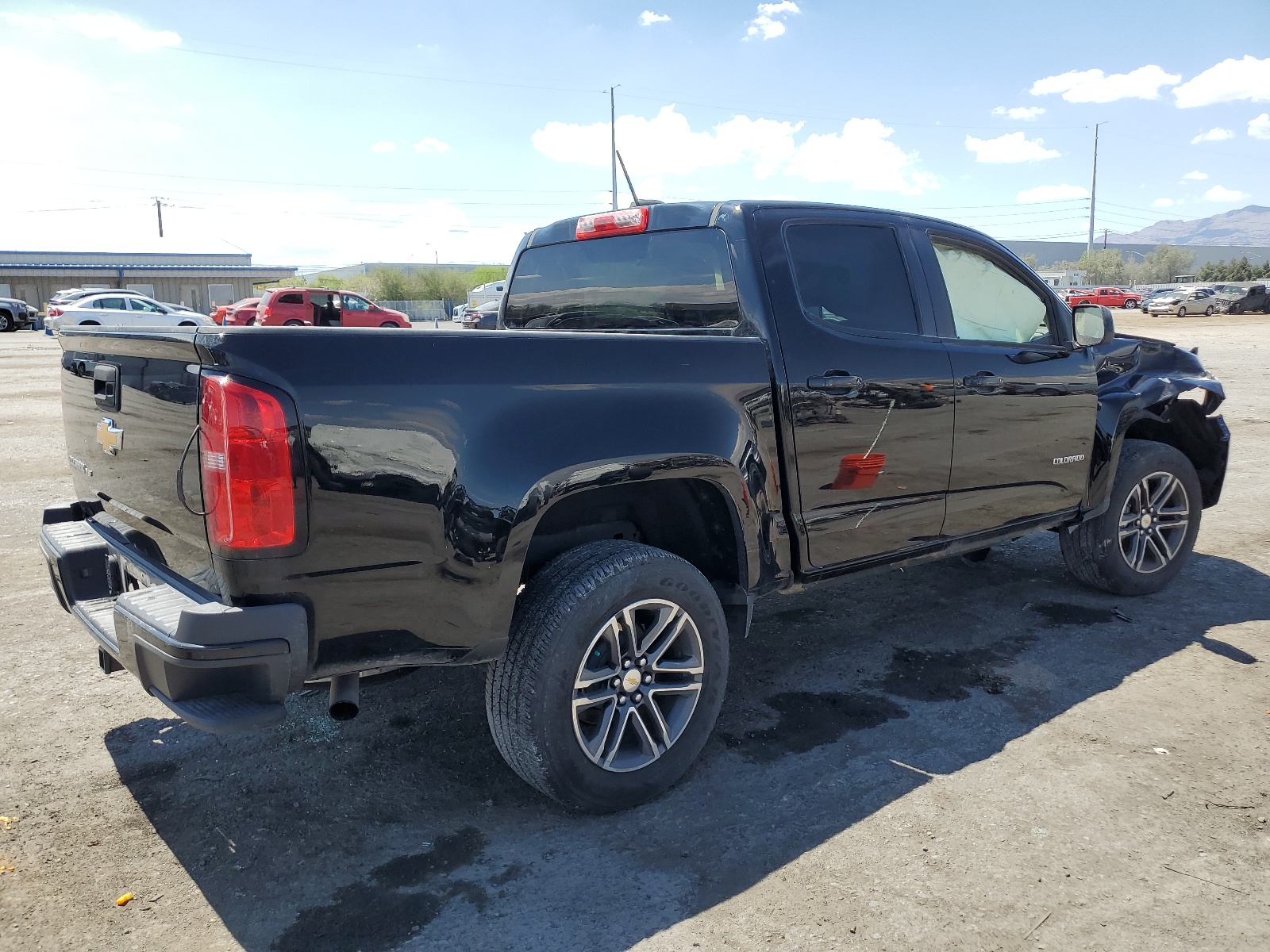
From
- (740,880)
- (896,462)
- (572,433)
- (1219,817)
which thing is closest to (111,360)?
(572,433)

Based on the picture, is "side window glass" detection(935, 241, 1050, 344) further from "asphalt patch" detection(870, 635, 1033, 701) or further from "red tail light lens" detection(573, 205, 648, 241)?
"asphalt patch" detection(870, 635, 1033, 701)

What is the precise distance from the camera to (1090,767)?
10.7 ft

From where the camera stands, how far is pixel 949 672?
162 inches

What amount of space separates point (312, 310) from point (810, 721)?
1126 inches

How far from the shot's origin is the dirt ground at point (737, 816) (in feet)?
8.02

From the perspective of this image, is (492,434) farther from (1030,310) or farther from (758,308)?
(1030,310)

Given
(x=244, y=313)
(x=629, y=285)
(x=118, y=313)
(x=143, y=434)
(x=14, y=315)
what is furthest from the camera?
(x=14, y=315)

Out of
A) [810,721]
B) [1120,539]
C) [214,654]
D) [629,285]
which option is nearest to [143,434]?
[214,654]

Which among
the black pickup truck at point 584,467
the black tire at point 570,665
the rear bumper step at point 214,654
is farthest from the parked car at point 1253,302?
the rear bumper step at point 214,654

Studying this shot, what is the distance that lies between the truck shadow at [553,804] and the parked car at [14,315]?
4262 cm

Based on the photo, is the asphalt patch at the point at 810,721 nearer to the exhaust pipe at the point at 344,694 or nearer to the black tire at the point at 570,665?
the black tire at the point at 570,665

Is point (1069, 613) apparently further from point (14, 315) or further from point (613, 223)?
point (14, 315)

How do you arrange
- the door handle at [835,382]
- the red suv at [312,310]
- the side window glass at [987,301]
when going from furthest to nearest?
the red suv at [312,310] → the side window glass at [987,301] → the door handle at [835,382]

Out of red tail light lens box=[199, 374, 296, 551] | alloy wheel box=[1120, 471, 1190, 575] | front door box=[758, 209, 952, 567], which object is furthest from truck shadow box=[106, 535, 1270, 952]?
red tail light lens box=[199, 374, 296, 551]
